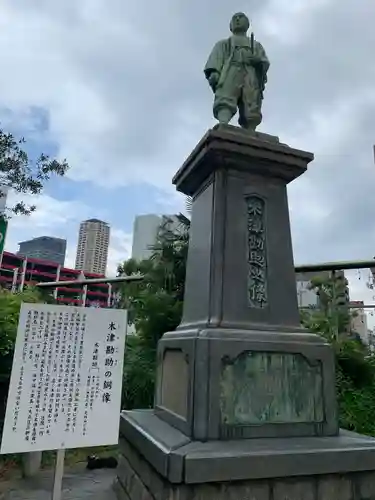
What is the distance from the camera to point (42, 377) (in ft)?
8.66

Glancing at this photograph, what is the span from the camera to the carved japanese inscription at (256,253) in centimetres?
342

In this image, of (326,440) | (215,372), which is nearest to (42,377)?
(215,372)

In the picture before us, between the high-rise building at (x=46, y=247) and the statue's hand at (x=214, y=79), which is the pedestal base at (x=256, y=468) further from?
the high-rise building at (x=46, y=247)

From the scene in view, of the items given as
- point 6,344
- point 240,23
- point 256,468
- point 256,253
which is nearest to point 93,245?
point 6,344

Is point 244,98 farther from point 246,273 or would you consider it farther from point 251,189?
point 246,273

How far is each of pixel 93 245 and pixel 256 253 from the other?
80.7 feet

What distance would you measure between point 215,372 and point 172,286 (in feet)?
14.2

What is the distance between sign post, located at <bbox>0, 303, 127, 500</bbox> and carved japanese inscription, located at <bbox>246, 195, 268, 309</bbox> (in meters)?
1.26

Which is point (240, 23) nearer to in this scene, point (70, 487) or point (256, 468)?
point (256, 468)

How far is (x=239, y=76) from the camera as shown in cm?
414

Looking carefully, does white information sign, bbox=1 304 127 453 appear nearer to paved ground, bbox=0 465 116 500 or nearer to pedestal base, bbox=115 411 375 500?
pedestal base, bbox=115 411 375 500

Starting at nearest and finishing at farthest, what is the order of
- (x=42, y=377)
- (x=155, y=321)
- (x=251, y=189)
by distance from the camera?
(x=42, y=377)
(x=251, y=189)
(x=155, y=321)

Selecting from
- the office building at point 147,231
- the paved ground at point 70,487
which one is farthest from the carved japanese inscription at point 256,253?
the office building at point 147,231

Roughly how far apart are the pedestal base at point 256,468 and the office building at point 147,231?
17.3ft
